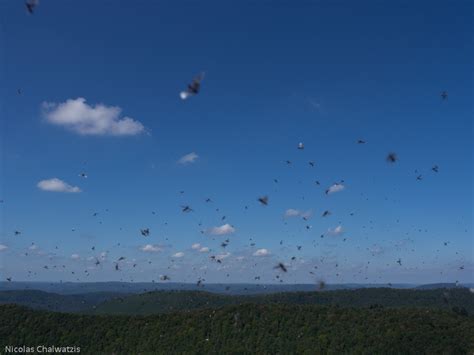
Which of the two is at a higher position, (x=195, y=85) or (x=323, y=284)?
(x=195, y=85)

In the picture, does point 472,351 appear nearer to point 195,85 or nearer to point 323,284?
point 323,284

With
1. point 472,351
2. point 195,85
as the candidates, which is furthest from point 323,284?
point 472,351

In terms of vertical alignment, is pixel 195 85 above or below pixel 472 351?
above

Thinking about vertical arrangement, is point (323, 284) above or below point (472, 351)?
above

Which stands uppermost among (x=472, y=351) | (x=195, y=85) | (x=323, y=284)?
(x=195, y=85)

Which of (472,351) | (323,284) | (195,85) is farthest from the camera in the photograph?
(472,351)

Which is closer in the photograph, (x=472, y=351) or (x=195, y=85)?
(x=195, y=85)

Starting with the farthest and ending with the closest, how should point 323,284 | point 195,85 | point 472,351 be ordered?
point 472,351, point 323,284, point 195,85

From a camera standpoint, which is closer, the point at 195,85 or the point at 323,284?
the point at 195,85
